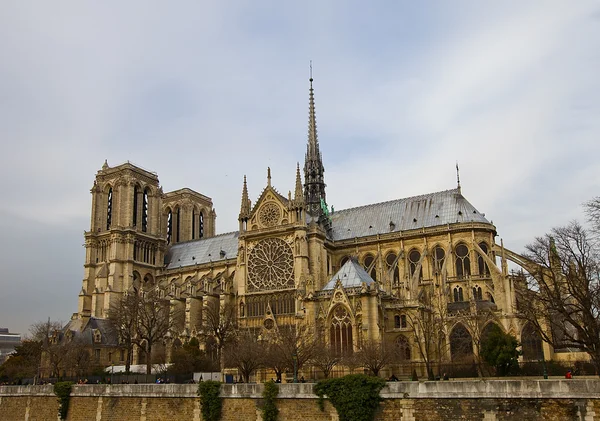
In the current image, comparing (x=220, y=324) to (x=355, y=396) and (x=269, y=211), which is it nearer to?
(x=269, y=211)

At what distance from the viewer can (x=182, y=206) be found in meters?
89.2

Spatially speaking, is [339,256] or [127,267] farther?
Answer: [127,267]

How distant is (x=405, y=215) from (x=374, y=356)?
26014 mm

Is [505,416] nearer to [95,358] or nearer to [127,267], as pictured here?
[95,358]

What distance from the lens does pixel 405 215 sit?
62156 millimetres

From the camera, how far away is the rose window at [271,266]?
5740 cm

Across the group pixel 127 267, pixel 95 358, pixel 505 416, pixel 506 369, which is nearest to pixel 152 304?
pixel 95 358

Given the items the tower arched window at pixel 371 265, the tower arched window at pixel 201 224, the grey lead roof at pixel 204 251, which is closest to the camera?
the tower arched window at pixel 371 265

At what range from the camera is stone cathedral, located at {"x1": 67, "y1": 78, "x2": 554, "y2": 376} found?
46438mm

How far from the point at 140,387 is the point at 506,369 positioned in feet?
73.0

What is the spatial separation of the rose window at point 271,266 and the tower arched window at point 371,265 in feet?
26.0

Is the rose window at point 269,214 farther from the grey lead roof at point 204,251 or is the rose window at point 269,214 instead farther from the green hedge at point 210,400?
the green hedge at point 210,400

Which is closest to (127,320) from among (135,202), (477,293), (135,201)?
(135,202)

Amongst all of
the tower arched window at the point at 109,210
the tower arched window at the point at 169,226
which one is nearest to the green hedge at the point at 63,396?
the tower arched window at the point at 109,210
